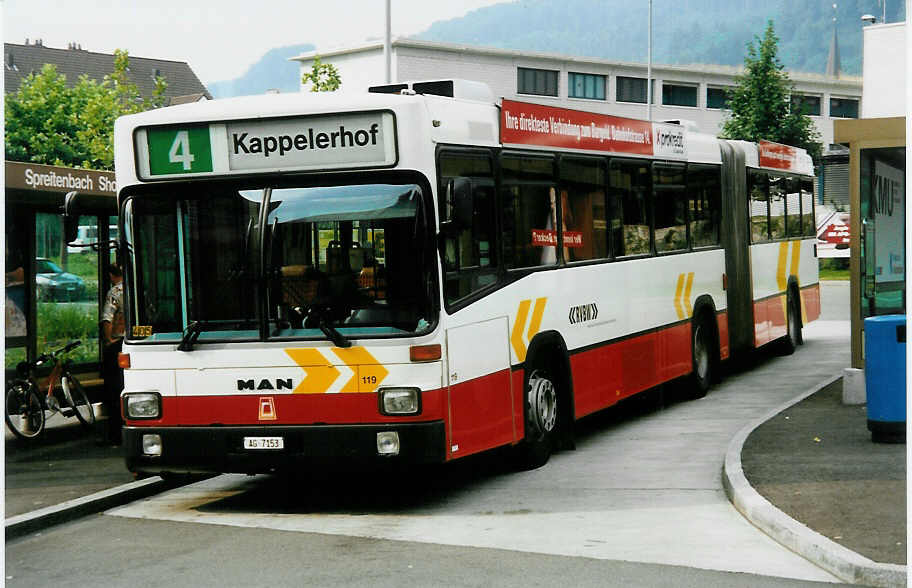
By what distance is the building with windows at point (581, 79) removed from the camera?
2995 inches

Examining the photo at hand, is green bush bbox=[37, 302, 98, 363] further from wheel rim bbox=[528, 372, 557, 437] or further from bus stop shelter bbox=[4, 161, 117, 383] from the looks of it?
wheel rim bbox=[528, 372, 557, 437]

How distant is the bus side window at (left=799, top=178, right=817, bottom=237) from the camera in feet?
73.5

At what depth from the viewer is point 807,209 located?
895 inches

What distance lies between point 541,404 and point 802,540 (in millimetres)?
3916

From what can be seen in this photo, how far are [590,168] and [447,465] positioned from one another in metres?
3.26

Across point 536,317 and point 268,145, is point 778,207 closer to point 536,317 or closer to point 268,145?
point 536,317

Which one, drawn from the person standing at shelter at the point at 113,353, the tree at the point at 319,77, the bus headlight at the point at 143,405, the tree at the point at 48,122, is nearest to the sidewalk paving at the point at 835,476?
the bus headlight at the point at 143,405

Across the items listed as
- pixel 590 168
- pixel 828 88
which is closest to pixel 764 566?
pixel 590 168

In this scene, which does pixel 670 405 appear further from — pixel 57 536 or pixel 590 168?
pixel 57 536

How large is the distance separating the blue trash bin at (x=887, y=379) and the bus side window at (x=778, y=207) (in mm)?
9193

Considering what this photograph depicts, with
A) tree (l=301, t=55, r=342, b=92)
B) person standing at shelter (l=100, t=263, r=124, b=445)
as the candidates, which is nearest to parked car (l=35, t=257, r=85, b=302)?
person standing at shelter (l=100, t=263, r=124, b=445)

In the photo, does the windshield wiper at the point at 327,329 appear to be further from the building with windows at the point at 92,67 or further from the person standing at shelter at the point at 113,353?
the building with windows at the point at 92,67

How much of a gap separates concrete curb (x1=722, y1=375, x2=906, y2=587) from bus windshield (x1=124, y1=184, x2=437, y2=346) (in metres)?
2.46

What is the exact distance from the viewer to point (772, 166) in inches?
816
